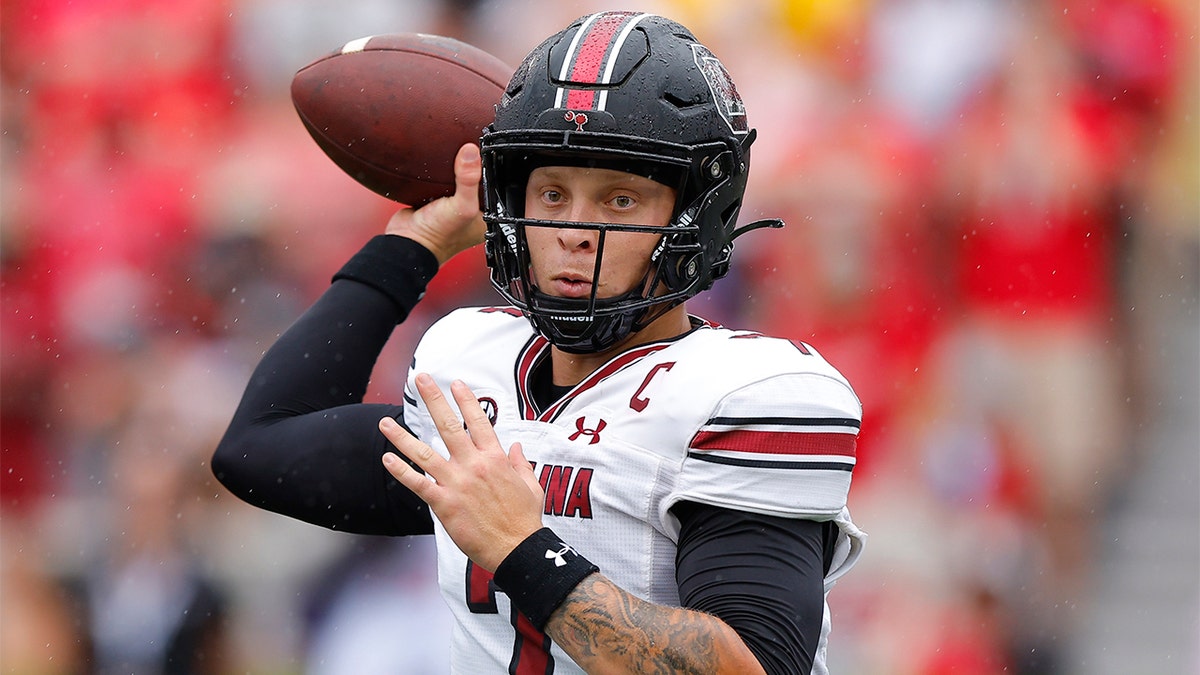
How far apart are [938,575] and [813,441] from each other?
2375mm

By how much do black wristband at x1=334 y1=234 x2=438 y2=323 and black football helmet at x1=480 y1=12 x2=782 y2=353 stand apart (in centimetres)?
35

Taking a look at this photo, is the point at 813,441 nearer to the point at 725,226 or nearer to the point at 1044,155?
the point at 725,226

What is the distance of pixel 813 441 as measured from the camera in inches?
57.5

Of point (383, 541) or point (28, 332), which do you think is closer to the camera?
point (383, 541)

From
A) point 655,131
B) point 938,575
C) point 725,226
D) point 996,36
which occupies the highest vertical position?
point 655,131

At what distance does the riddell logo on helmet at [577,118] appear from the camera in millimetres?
A: 1581

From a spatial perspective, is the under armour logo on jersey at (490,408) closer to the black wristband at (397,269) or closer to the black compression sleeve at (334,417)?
the black compression sleeve at (334,417)

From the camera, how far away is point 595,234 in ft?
5.23

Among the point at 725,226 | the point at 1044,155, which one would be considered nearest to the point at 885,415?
the point at 1044,155

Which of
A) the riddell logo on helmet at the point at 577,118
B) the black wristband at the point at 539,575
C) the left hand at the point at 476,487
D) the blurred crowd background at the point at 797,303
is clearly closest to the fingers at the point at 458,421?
the left hand at the point at 476,487

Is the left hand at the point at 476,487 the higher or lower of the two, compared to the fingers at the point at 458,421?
lower

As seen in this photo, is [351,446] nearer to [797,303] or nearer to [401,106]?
[401,106]

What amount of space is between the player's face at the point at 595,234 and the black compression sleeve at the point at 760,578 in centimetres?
31

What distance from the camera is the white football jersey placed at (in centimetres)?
145
